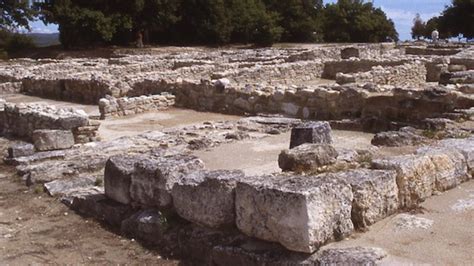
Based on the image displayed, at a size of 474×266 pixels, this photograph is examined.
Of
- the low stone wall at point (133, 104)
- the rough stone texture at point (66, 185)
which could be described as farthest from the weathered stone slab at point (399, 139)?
the low stone wall at point (133, 104)

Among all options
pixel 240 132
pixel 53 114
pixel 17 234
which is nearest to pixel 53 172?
pixel 17 234

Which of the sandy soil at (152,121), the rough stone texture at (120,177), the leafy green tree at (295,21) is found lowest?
the sandy soil at (152,121)

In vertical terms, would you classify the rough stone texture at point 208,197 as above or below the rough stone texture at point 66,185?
above

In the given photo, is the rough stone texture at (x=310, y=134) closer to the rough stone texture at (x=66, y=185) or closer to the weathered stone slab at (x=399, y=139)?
the weathered stone slab at (x=399, y=139)

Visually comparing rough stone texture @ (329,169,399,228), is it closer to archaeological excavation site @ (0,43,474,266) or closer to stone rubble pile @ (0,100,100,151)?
archaeological excavation site @ (0,43,474,266)

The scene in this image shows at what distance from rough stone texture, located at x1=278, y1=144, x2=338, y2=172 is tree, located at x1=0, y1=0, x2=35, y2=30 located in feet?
121

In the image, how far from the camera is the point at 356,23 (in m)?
51.4

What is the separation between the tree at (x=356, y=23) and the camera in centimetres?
5153

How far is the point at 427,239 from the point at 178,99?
12576 mm

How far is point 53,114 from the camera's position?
1266cm

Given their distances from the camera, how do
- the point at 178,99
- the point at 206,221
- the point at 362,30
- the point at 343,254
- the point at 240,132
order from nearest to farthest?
1. the point at 343,254
2. the point at 206,221
3. the point at 240,132
4. the point at 178,99
5. the point at 362,30

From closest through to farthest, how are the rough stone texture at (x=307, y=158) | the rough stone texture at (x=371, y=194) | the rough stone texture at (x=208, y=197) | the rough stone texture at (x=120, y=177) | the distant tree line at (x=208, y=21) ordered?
the rough stone texture at (x=371, y=194)
the rough stone texture at (x=208, y=197)
the rough stone texture at (x=307, y=158)
the rough stone texture at (x=120, y=177)
the distant tree line at (x=208, y=21)

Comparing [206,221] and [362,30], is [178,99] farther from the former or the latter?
[362,30]

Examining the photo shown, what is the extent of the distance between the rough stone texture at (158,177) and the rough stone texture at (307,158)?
1.05 metres
